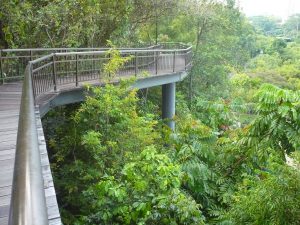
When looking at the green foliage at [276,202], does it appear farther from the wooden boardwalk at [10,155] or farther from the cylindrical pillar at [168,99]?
the cylindrical pillar at [168,99]

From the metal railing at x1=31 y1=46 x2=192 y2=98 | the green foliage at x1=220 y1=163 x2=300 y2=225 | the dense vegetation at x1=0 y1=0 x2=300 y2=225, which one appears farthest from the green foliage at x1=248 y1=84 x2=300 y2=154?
the metal railing at x1=31 y1=46 x2=192 y2=98

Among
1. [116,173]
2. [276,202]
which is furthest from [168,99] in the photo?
[276,202]

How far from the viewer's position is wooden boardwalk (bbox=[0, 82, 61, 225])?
6.73ft

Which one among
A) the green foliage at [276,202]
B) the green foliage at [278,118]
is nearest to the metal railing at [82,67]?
the green foliage at [278,118]

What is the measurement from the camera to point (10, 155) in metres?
3.70

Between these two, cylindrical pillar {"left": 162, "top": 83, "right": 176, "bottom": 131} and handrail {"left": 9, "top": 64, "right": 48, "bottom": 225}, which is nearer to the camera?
handrail {"left": 9, "top": 64, "right": 48, "bottom": 225}

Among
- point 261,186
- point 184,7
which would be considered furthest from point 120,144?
point 184,7

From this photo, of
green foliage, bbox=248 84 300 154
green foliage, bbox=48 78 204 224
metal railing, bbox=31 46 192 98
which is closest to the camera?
green foliage, bbox=248 84 300 154

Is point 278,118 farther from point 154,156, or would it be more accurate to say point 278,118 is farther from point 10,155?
point 10,155

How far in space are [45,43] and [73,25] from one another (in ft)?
4.22

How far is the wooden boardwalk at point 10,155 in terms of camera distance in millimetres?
2053

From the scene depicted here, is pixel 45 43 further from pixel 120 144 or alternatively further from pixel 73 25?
pixel 120 144

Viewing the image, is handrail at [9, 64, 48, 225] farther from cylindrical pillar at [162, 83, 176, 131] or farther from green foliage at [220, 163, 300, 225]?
cylindrical pillar at [162, 83, 176, 131]

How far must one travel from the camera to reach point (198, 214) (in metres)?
4.58
